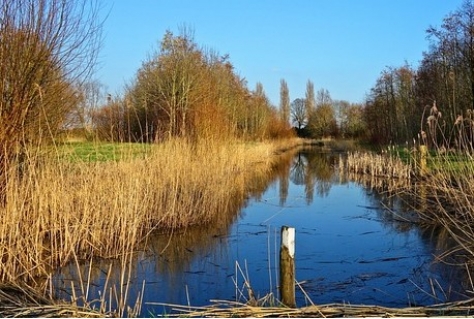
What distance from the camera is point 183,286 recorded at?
208 inches

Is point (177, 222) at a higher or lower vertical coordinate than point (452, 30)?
lower

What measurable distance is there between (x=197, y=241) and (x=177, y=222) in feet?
2.79

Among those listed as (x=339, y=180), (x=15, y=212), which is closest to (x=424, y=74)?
(x=339, y=180)

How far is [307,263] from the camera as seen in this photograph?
615 centimetres

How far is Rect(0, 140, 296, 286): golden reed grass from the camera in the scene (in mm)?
5020

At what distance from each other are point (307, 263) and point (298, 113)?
53.0 metres

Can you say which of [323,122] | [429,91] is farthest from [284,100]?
[429,91]

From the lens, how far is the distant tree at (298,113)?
5788cm

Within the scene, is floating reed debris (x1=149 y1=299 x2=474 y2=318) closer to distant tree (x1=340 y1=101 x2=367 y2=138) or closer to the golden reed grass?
the golden reed grass

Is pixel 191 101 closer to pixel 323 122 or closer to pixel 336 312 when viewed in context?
pixel 336 312

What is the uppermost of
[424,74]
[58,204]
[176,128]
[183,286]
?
[424,74]

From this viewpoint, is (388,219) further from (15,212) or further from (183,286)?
(15,212)

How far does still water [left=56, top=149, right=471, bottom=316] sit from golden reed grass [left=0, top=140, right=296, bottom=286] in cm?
32

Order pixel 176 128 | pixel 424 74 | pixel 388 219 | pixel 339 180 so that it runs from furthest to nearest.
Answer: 1. pixel 424 74
2. pixel 339 180
3. pixel 176 128
4. pixel 388 219
